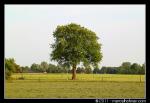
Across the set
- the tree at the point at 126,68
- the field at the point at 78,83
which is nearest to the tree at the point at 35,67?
the field at the point at 78,83

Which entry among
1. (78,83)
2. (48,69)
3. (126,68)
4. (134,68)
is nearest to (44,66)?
(48,69)

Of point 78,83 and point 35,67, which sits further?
point 78,83

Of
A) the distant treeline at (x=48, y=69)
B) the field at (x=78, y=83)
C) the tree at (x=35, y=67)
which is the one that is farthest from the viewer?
the field at (x=78, y=83)

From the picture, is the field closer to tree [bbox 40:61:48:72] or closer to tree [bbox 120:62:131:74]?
tree [bbox 120:62:131:74]

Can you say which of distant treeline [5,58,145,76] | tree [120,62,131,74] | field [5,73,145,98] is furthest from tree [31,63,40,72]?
tree [120,62,131,74]

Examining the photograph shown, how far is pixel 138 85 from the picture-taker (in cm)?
1739

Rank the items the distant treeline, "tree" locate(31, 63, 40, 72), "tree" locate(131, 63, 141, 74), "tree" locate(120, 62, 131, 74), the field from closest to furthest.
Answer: "tree" locate(31, 63, 40, 72), the distant treeline, "tree" locate(120, 62, 131, 74), "tree" locate(131, 63, 141, 74), the field

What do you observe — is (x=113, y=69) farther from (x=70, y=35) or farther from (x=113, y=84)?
(x=70, y=35)

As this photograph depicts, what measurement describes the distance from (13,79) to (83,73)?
224 inches

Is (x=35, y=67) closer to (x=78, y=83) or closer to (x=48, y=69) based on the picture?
(x=48, y=69)

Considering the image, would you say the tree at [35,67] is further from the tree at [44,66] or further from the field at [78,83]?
the field at [78,83]

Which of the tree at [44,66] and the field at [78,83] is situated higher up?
the tree at [44,66]

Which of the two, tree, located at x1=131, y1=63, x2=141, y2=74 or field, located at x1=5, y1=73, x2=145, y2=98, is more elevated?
tree, located at x1=131, y1=63, x2=141, y2=74

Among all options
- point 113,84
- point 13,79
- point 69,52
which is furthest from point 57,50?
point 13,79
